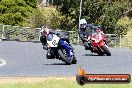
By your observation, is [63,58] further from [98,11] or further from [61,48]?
[98,11]

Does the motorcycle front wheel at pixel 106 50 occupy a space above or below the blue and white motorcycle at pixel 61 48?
below

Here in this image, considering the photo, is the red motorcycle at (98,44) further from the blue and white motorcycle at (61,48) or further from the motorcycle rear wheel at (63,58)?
the motorcycle rear wheel at (63,58)

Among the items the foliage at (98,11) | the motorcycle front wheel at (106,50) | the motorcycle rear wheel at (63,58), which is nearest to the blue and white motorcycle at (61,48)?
the motorcycle rear wheel at (63,58)

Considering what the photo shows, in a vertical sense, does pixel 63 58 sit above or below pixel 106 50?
above

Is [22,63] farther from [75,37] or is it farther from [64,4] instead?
[64,4]

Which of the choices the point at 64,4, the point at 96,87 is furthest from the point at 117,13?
the point at 96,87

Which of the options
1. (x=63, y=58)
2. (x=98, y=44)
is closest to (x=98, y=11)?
(x=98, y=44)

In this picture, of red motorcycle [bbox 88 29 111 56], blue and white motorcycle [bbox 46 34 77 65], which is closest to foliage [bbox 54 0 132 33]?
red motorcycle [bbox 88 29 111 56]

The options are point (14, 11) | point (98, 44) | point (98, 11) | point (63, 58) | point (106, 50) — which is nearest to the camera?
point (63, 58)

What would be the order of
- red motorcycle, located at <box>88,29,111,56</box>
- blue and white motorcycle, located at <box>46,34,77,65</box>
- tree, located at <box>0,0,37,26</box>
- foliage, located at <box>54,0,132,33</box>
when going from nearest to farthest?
blue and white motorcycle, located at <box>46,34,77,65</box>
red motorcycle, located at <box>88,29,111,56</box>
foliage, located at <box>54,0,132,33</box>
tree, located at <box>0,0,37,26</box>

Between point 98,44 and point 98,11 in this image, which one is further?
point 98,11

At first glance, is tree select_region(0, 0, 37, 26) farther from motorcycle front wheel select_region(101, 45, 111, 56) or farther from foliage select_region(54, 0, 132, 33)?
motorcycle front wheel select_region(101, 45, 111, 56)

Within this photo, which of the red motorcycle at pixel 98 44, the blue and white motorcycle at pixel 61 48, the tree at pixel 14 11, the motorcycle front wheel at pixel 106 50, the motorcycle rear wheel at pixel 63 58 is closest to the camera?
the motorcycle rear wheel at pixel 63 58

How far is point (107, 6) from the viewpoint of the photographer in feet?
142
